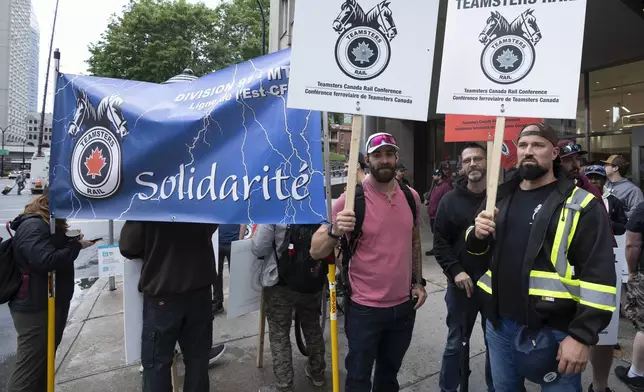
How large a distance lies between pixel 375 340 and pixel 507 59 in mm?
1892

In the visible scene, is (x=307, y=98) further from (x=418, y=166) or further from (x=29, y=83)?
(x=29, y=83)

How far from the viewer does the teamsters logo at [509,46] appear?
2.14 m

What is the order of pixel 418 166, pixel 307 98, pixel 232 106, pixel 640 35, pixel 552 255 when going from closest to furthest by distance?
pixel 552 255, pixel 307 98, pixel 232 106, pixel 640 35, pixel 418 166

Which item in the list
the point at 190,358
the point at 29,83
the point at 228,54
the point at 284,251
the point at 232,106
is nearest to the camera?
the point at 232,106

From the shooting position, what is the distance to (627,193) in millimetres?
5000

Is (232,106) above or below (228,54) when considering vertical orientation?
below

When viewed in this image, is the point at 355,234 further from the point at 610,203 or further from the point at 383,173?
the point at 610,203

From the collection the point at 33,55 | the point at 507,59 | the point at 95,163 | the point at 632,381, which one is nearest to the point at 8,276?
the point at 95,163

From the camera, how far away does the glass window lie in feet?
30.5

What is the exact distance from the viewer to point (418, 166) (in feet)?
55.5

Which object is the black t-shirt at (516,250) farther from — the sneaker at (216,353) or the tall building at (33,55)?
the tall building at (33,55)

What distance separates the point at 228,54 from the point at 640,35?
18.4 metres

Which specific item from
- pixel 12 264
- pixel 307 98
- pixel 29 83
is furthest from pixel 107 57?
pixel 29 83

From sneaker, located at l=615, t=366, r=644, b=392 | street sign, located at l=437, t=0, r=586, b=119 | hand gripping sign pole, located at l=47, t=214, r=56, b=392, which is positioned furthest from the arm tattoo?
hand gripping sign pole, located at l=47, t=214, r=56, b=392
